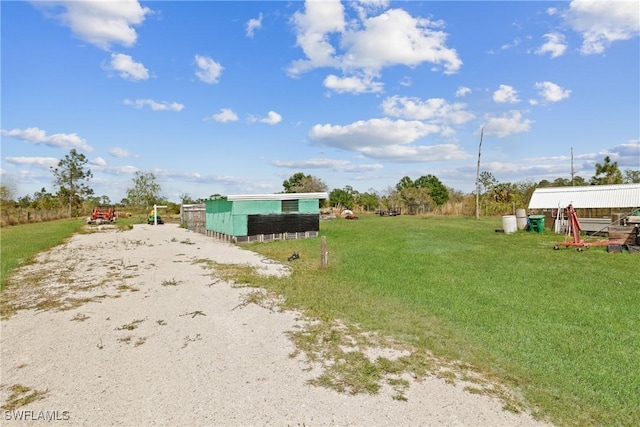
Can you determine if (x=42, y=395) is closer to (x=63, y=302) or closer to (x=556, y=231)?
(x=63, y=302)

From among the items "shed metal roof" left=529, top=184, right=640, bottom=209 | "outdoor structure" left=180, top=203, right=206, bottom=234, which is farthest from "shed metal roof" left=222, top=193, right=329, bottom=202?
"shed metal roof" left=529, top=184, right=640, bottom=209

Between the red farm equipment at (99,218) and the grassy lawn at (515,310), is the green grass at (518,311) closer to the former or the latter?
the grassy lawn at (515,310)

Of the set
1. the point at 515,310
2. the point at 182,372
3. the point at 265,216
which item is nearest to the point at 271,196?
the point at 265,216

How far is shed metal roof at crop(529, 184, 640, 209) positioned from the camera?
60.2ft

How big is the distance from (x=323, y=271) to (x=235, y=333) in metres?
4.35

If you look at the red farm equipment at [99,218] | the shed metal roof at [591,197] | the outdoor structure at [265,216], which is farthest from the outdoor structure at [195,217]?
the shed metal roof at [591,197]

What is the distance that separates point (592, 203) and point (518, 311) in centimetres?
1822

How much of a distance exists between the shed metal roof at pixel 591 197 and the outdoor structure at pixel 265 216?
1349 cm

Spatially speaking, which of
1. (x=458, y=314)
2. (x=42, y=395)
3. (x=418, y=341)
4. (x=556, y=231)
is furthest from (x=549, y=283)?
(x=556, y=231)

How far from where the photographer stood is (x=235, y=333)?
201 inches

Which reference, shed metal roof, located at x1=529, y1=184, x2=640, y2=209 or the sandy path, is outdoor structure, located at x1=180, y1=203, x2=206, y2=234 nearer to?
the sandy path

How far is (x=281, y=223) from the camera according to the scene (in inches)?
679

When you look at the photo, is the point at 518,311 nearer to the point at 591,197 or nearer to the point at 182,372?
the point at 182,372

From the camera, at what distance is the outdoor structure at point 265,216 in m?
16.3
